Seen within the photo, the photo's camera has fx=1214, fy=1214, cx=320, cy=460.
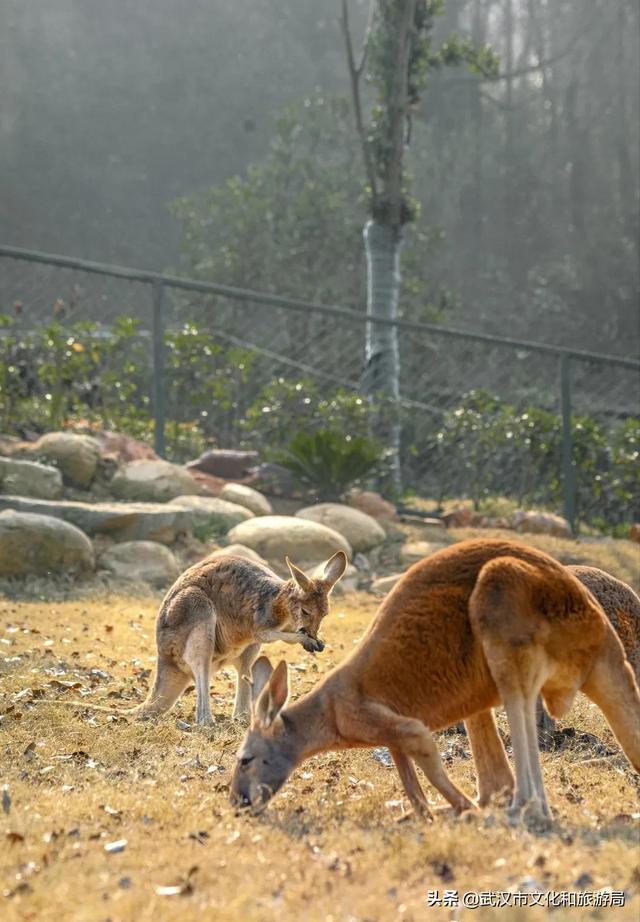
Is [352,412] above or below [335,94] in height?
below

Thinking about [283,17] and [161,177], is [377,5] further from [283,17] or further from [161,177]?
[283,17]

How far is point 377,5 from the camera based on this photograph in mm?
15000

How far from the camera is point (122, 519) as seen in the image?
35.1ft

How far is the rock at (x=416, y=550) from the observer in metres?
11.5

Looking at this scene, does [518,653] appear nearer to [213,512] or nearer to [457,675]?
[457,675]

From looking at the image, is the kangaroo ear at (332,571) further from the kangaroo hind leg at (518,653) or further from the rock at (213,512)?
the rock at (213,512)

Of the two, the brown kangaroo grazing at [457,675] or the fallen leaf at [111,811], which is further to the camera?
the fallen leaf at [111,811]

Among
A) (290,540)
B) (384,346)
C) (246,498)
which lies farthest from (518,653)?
(384,346)

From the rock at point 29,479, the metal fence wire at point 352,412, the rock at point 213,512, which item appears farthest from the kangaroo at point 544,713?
the metal fence wire at point 352,412

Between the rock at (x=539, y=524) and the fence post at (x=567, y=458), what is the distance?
398mm

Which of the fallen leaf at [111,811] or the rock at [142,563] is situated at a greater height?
the fallen leaf at [111,811]

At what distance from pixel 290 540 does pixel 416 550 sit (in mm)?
1465

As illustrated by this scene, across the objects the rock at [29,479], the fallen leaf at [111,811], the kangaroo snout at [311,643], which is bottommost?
the fallen leaf at [111,811]

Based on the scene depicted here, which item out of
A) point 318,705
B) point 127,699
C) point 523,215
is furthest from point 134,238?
point 318,705
